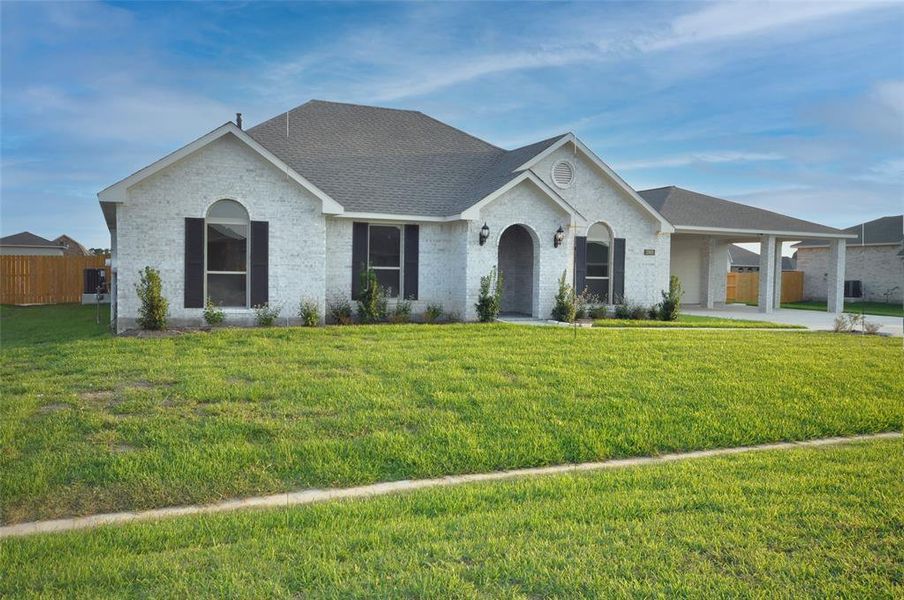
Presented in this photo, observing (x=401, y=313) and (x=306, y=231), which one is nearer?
(x=306, y=231)

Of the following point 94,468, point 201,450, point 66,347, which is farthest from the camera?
point 66,347

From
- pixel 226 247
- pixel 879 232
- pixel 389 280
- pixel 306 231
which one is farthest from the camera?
pixel 879 232

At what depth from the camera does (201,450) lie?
667cm

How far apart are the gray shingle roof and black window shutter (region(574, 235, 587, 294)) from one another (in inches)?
113

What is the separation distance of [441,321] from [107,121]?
9.28m

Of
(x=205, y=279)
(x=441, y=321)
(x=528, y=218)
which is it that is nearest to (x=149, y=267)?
(x=205, y=279)

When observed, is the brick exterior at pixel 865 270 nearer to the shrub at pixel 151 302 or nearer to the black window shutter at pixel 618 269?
the black window shutter at pixel 618 269

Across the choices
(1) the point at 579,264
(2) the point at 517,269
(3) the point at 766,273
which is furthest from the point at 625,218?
(3) the point at 766,273

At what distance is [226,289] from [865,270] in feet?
118

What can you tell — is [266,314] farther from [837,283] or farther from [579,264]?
[837,283]

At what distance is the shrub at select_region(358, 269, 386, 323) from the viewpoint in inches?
688

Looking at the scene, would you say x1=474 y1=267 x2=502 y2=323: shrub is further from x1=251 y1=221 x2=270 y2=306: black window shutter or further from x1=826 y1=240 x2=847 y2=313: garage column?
x1=826 y1=240 x2=847 y2=313: garage column

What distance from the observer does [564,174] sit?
67.3ft

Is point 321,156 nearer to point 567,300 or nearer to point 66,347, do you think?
point 567,300
